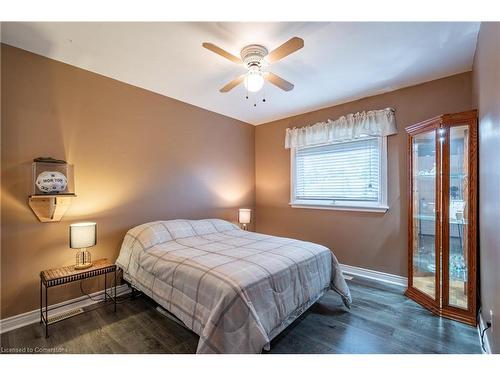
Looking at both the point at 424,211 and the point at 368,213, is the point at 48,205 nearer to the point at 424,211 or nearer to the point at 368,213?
the point at 368,213

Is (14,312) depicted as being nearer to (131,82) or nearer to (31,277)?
(31,277)

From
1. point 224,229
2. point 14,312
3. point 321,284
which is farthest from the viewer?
point 224,229

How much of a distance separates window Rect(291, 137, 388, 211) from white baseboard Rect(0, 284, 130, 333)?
2.98 m

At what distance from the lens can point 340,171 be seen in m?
3.58

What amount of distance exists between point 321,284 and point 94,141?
2.87 m

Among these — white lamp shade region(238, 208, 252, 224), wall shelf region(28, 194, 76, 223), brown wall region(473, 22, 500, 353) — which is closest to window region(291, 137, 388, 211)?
white lamp shade region(238, 208, 252, 224)

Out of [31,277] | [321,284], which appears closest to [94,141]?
[31,277]

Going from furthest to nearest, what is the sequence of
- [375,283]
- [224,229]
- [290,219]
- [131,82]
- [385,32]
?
[290,219]
[224,229]
[375,283]
[131,82]
[385,32]

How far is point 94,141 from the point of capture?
2.60m

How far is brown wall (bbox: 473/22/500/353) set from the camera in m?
1.37

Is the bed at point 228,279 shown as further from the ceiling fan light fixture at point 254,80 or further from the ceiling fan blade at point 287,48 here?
the ceiling fan blade at point 287,48

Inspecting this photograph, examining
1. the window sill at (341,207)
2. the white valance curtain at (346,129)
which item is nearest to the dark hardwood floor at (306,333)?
the window sill at (341,207)

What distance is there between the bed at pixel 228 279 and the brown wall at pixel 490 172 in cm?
111

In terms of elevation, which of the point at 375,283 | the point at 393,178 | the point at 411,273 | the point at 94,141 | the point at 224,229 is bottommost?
the point at 375,283
